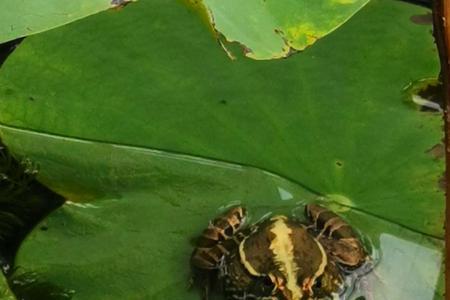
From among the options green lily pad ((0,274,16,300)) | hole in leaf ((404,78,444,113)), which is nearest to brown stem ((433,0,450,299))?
hole in leaf ((404,78,444,113))

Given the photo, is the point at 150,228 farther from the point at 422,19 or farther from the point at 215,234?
the point at 422,19

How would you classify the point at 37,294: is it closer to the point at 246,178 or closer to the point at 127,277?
the point at 127,277

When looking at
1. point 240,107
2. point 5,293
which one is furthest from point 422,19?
point 5,293

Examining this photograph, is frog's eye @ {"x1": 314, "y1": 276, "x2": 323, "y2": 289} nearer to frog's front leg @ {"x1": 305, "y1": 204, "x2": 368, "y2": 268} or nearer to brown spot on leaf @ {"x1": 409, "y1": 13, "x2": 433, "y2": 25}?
frog's front leg @ {"x1": 305, "y1": 204, "x2": 368, "y2": 268}

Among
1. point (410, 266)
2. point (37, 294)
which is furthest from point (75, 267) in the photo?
point (410, 266)

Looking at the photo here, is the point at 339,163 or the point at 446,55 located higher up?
the point at 446,55

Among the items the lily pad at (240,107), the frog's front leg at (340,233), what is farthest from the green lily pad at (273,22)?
the frog's front leg at (340,233)
